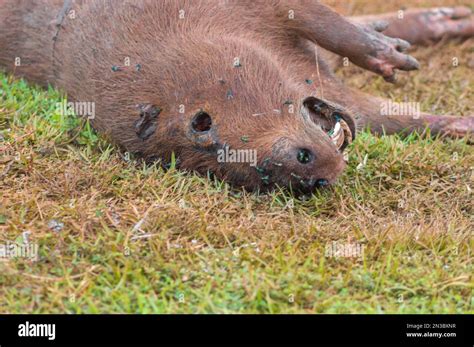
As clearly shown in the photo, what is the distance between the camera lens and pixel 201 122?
5414 mm

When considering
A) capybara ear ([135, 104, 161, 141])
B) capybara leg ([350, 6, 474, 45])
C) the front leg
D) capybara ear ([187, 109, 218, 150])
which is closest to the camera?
capybara ear ([187, 109, 218, 150])

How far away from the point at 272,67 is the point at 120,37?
107 cm

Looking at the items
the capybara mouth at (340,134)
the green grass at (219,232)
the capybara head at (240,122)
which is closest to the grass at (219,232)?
the green grass at (219,232)

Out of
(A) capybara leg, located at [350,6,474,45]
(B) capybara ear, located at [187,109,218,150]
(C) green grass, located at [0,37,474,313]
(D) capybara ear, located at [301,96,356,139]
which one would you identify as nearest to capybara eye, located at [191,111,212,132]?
(B) capybara ear, located at [187,109,218,150]

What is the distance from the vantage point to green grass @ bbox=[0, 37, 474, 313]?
436 centimetres

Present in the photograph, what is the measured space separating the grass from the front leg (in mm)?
588

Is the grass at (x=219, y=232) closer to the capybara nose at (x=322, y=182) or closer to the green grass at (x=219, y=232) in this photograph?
the green grass at (x=219, y=232)

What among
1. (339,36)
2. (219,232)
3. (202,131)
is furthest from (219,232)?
(339,36)

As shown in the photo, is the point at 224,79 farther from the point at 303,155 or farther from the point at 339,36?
the point at 339,36

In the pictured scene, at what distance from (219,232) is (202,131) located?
754 mm

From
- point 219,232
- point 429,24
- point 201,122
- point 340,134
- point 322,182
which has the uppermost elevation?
point 429,24

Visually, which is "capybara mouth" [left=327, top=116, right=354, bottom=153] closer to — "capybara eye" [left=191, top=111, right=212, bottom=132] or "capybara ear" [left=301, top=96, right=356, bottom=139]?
"capybara ear" [left=301, top=96, right=356, bottom=139]

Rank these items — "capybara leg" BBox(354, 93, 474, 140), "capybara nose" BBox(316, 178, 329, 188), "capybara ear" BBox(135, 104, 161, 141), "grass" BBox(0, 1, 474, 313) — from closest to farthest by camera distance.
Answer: "grass" BBox(0, 1, 474, 313)
"capybara nose" BBox(316, 178, 329, 188)
"capybara ear" BBox(135, 104, 161, 141)
"capybara leg" BBox(354, 93, 474, 140)
